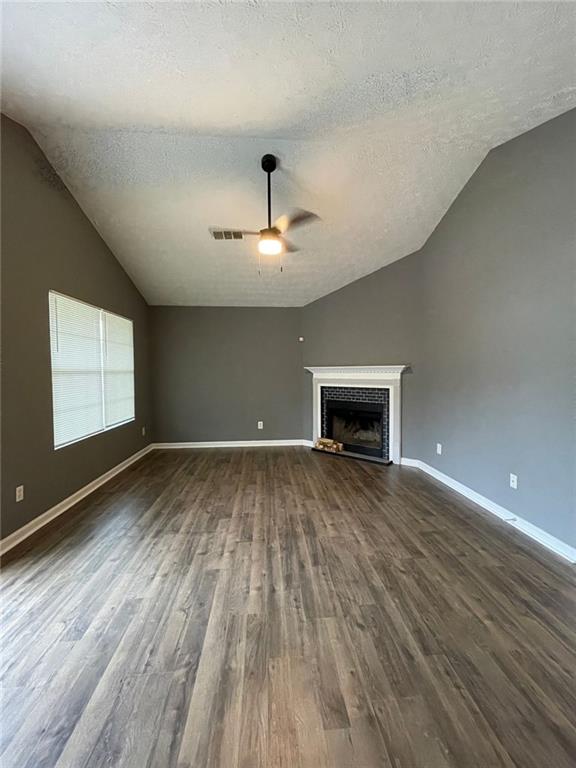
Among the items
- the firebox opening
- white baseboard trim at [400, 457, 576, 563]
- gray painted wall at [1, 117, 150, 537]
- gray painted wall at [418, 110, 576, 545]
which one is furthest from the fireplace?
gray painted wall at [1, 117, 150, 537]

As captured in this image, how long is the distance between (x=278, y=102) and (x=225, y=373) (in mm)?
4103

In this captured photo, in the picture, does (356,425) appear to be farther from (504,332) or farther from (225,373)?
(504,332)

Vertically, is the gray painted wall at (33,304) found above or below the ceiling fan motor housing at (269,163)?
below

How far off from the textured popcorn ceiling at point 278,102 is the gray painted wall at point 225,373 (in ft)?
6.06

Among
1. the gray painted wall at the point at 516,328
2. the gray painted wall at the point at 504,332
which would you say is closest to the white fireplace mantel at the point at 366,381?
the gray painted wall at the point at 504,332

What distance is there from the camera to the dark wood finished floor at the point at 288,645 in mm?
1212

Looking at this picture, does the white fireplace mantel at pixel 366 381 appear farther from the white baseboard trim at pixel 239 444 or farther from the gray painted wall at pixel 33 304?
the gray painted wall at pixel 33 304

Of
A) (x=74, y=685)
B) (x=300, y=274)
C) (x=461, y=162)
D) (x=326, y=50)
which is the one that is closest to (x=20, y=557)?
(x=74, y=685)

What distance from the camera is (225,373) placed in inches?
234

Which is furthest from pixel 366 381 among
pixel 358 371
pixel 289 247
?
pixel 289 247

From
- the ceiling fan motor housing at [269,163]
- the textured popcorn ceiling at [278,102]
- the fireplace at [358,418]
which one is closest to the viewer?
the textured popcorn ceiling at [278,102]

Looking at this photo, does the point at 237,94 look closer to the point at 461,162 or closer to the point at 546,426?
the point at 461,162

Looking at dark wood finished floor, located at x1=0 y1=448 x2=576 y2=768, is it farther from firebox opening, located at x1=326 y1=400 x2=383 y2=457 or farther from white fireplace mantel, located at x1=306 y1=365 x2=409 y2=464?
firebox opening, located at x1=326 y1=400 x2=383 y2=457

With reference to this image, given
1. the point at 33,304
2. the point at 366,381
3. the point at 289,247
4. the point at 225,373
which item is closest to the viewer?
the point at 33,304
